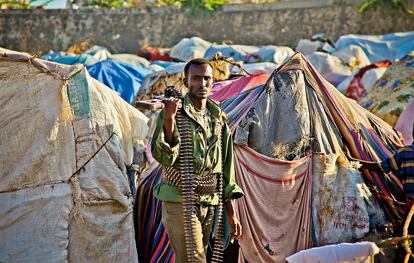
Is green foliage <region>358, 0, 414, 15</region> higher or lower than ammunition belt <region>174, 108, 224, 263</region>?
higher

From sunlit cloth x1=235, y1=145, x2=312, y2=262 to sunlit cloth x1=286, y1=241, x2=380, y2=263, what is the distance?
17.0 inches

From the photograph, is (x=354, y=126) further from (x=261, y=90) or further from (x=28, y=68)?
(x=28, y=68)

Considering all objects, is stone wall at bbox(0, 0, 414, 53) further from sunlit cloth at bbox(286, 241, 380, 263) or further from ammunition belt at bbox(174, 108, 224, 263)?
ammunition belt at bbox(174, 108, 224, 263)

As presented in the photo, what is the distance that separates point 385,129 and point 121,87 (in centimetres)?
739

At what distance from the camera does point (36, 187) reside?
593 centimetres

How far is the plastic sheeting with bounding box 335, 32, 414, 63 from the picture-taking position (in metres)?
18.9

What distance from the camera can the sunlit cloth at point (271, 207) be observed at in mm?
5977

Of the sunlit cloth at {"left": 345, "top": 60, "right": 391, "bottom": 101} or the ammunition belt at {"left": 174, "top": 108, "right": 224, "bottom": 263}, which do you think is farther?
the sunlit cloth at {"left": 345, "top": 60, "right": 391, "bottom": 101}

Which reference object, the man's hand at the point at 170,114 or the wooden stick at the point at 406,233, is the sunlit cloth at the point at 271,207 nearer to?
the wooden stick at the point at 406,233

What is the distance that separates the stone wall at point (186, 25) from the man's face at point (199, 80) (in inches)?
736

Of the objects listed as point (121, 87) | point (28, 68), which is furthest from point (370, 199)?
point (121, 87)

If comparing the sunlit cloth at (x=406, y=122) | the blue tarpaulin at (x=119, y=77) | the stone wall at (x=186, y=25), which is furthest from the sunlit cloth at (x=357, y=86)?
the stone wall at (x=186, y=25)

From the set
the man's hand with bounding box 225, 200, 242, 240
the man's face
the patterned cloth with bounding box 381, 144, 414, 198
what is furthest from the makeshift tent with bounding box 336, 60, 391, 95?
the man's face

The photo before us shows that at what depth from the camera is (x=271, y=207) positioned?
19.8ft
